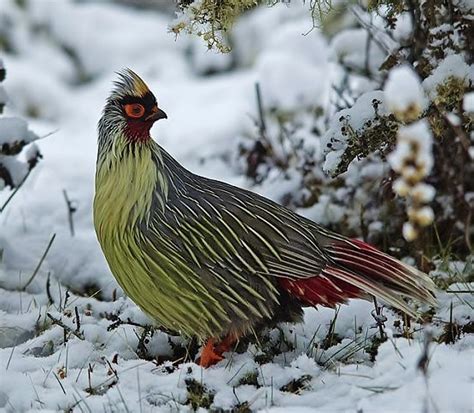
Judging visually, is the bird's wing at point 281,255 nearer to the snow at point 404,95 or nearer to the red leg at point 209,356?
the red leg at point 209,356

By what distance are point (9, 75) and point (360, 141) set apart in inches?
265

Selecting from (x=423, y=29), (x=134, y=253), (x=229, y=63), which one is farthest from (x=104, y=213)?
(x=229, y=63)

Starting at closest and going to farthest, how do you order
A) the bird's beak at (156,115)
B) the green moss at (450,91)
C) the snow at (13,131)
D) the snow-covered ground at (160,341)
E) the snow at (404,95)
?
the snow at (404,95)
the snow-covered ground at (160,341)
the green moss at (450,91)
the bird's beak at (156,115)
the snow at (13,131)

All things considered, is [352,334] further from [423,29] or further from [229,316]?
[423,29]

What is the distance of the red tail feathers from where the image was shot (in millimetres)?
3250

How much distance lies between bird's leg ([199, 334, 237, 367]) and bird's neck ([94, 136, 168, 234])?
501 mm

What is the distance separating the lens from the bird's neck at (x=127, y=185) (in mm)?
3346

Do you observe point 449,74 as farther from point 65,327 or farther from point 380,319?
point 65,327

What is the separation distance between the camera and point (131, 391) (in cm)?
304

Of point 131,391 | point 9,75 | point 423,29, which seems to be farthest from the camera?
point 9,75

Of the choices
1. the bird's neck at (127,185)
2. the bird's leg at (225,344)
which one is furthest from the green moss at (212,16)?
the bird's leg at (225,344)

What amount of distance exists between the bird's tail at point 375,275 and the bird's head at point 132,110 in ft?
2.63

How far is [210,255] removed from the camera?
3240 millimetres

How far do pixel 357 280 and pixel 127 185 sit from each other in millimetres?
888
